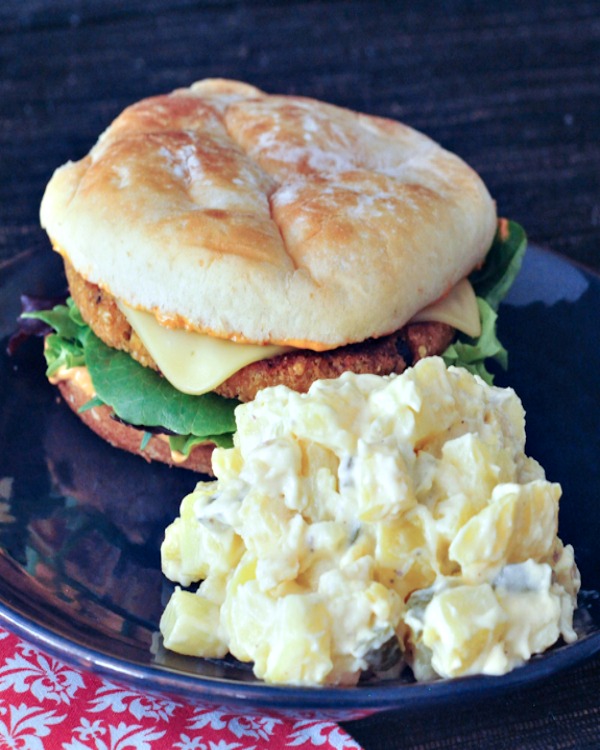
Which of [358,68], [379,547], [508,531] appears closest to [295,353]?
[379,547]

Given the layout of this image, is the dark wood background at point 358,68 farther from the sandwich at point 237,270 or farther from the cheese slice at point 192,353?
the cheese slice at point 192,353

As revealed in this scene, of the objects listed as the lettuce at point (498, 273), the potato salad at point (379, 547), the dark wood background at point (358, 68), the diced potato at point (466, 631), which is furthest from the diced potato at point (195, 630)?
the dark wood background at point (358, 68)

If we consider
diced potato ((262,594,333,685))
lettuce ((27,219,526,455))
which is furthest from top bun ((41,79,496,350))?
diced potato ((262,594,333,685))

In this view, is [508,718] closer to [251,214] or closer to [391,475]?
[391,475]

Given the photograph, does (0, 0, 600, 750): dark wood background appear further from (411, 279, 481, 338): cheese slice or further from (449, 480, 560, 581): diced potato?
(449, 480, 560, 581): diced potato

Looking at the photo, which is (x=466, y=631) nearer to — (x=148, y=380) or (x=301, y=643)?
(x=301, y=643)

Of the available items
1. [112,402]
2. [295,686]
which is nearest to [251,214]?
[112,402]
